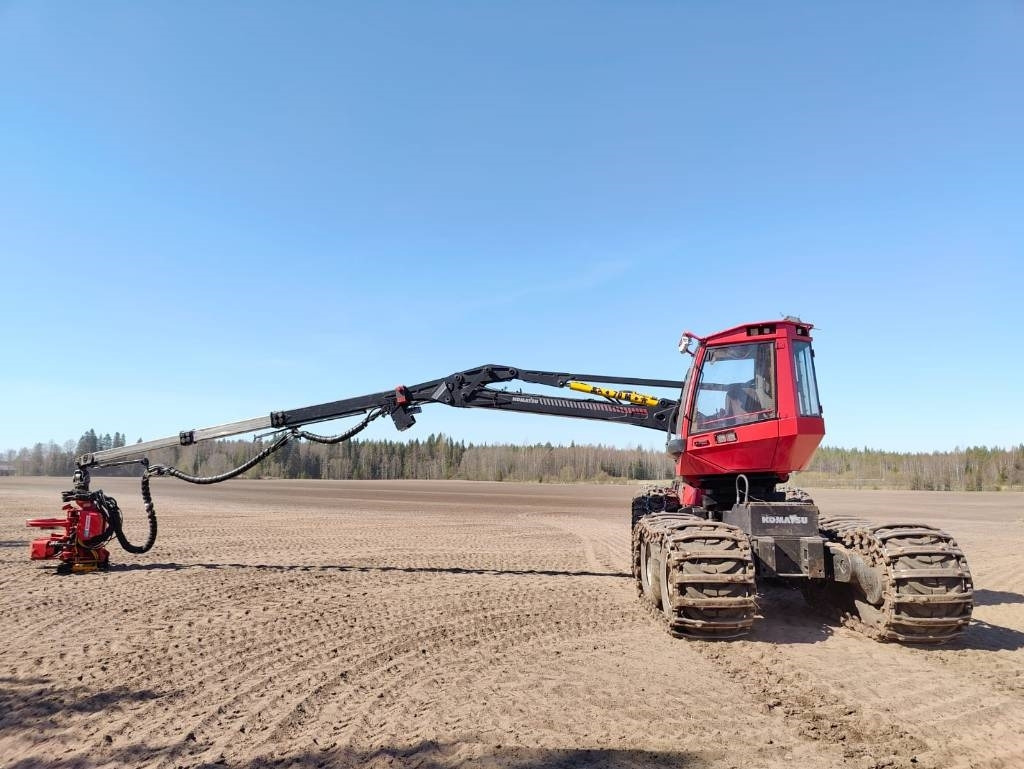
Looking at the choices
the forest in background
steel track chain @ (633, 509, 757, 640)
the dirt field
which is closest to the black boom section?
the dirt field

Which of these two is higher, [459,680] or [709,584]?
[709,584]

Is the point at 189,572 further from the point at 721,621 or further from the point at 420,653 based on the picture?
the point at 721,621

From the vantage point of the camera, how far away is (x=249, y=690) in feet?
21.0

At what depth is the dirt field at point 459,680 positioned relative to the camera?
5109mm

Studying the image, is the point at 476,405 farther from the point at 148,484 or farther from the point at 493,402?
the point at 148,484

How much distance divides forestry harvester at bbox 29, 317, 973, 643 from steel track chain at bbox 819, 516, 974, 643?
1 centimetres

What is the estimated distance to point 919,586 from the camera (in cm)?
767

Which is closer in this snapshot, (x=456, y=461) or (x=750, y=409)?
(x=750, y=409)

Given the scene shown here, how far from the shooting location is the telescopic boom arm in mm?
12430

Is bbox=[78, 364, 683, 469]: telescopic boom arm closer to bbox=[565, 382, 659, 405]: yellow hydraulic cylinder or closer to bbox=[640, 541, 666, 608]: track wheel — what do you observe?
bbox=[565, 382, 659, 405]: yellow hydraulic cylinder

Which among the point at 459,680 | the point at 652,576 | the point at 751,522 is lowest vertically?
the point at 459,680

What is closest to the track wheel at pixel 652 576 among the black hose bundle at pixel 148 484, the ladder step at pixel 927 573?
the ladder step at pixel 927 573

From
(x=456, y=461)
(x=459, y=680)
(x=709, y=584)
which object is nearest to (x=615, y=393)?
(x=709, y=584)

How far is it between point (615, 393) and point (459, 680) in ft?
23.0
